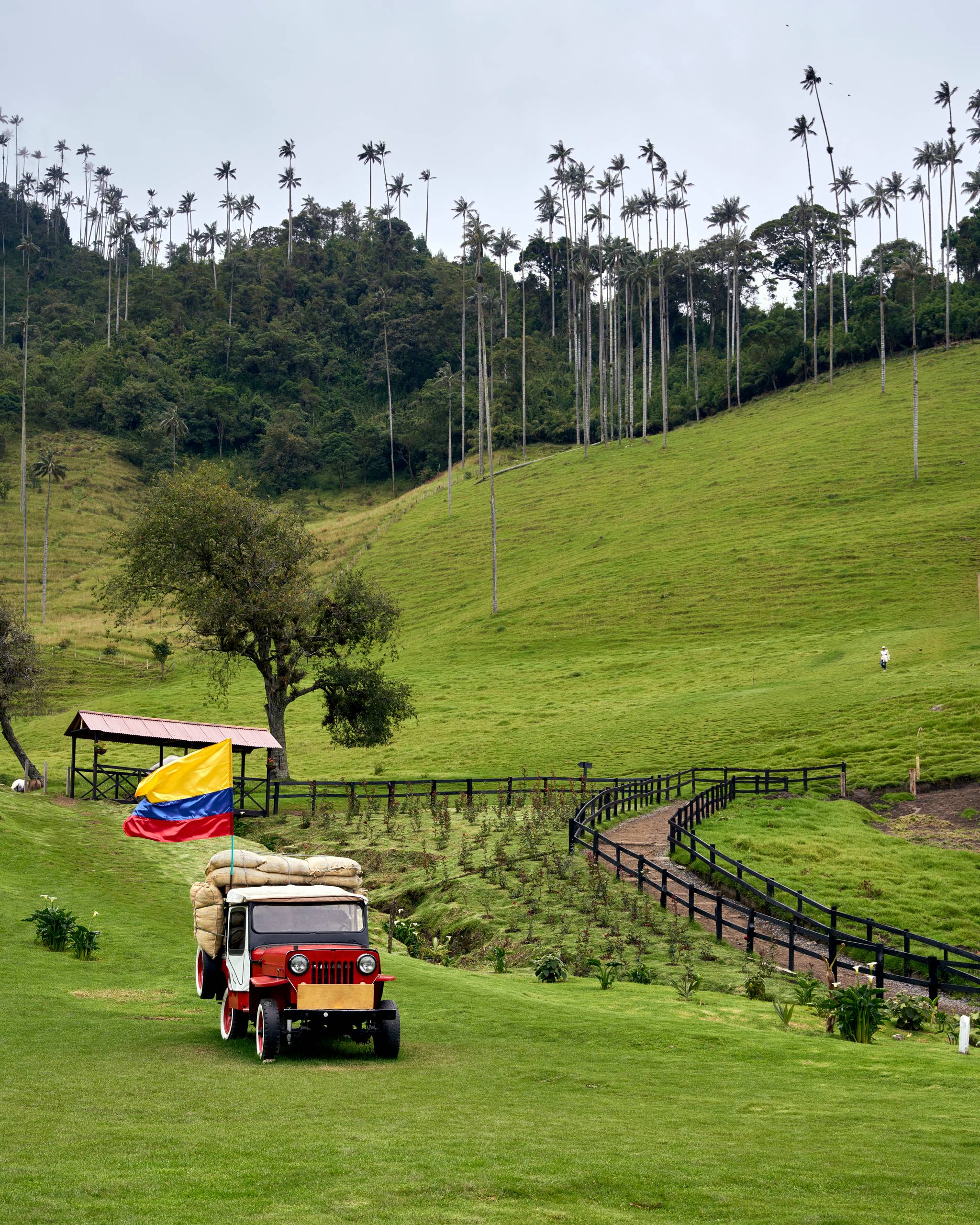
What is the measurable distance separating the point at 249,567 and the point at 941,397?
83.6 metres

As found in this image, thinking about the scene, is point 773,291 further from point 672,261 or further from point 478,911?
point 478,911

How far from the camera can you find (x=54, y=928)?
21.1 m

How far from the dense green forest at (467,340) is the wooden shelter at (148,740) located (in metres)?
88.0

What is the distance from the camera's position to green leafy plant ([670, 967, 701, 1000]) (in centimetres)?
2028

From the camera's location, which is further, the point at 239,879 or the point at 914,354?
the point at 914,354

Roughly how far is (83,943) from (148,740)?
64.2 ft

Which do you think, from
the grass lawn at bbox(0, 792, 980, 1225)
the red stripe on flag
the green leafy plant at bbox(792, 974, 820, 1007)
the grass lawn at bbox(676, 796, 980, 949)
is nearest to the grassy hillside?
the grass lawn at bbox(676, 796, 980, 949)

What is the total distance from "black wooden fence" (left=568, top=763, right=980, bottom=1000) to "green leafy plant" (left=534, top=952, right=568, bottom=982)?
3402 mm

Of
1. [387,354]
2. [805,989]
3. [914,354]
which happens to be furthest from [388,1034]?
[387,354]

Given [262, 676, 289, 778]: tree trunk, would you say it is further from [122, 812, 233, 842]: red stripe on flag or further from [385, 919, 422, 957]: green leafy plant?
[122, 812, 233, 842]: red stripe on flag

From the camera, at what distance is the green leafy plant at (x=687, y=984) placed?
798 inches

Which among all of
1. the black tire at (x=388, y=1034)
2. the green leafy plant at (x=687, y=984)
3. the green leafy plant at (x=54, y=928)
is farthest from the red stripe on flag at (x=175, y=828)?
the green leafy plant at (x=687, y=984)

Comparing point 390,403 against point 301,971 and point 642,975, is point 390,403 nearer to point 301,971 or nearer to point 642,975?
point 642,975

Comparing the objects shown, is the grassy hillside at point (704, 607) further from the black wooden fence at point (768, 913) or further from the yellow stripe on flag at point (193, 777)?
the yellow stripe on flag at point (193, 777)
